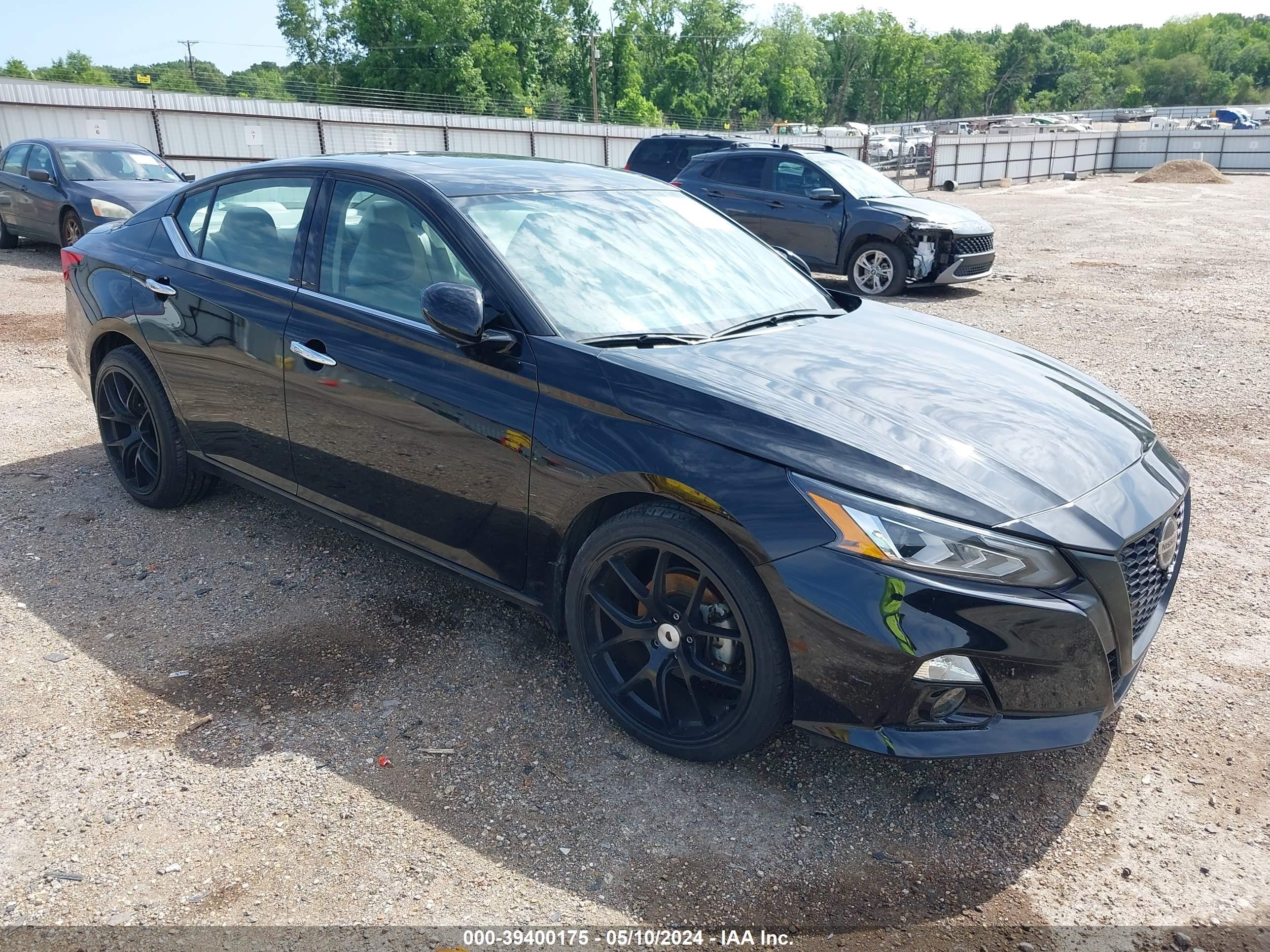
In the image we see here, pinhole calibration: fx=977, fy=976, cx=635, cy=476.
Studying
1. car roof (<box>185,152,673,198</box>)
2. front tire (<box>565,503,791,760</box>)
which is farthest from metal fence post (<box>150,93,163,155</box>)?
front tire (<box>565,503,791,760</box>)

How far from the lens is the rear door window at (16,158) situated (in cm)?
1304

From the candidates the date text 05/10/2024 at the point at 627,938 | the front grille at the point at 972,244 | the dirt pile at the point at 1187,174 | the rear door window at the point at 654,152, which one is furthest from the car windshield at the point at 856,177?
the dirt pile at the point at 1187,174

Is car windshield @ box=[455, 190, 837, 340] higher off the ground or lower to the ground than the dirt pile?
higher

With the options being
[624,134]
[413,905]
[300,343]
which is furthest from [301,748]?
[624,134]

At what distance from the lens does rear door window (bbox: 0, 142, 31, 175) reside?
13039mm

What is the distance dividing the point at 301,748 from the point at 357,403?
1230 millimetres

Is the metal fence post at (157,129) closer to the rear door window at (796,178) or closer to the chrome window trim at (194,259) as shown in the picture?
the rear door window at (796,178)

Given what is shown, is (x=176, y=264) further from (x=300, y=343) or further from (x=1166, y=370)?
(x=1166, y=370)

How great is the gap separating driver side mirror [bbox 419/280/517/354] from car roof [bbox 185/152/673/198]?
0.55 meters

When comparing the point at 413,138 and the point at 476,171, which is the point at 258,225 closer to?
the point at 476,171

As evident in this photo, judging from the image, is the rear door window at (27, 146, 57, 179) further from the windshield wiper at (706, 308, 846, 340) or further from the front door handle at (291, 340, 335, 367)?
the windshield wiper at (706, 308, 846, 340)

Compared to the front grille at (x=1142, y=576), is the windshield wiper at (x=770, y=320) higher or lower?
higher

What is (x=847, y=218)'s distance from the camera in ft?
38.2

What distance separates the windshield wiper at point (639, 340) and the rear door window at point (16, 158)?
1311 centimetres
